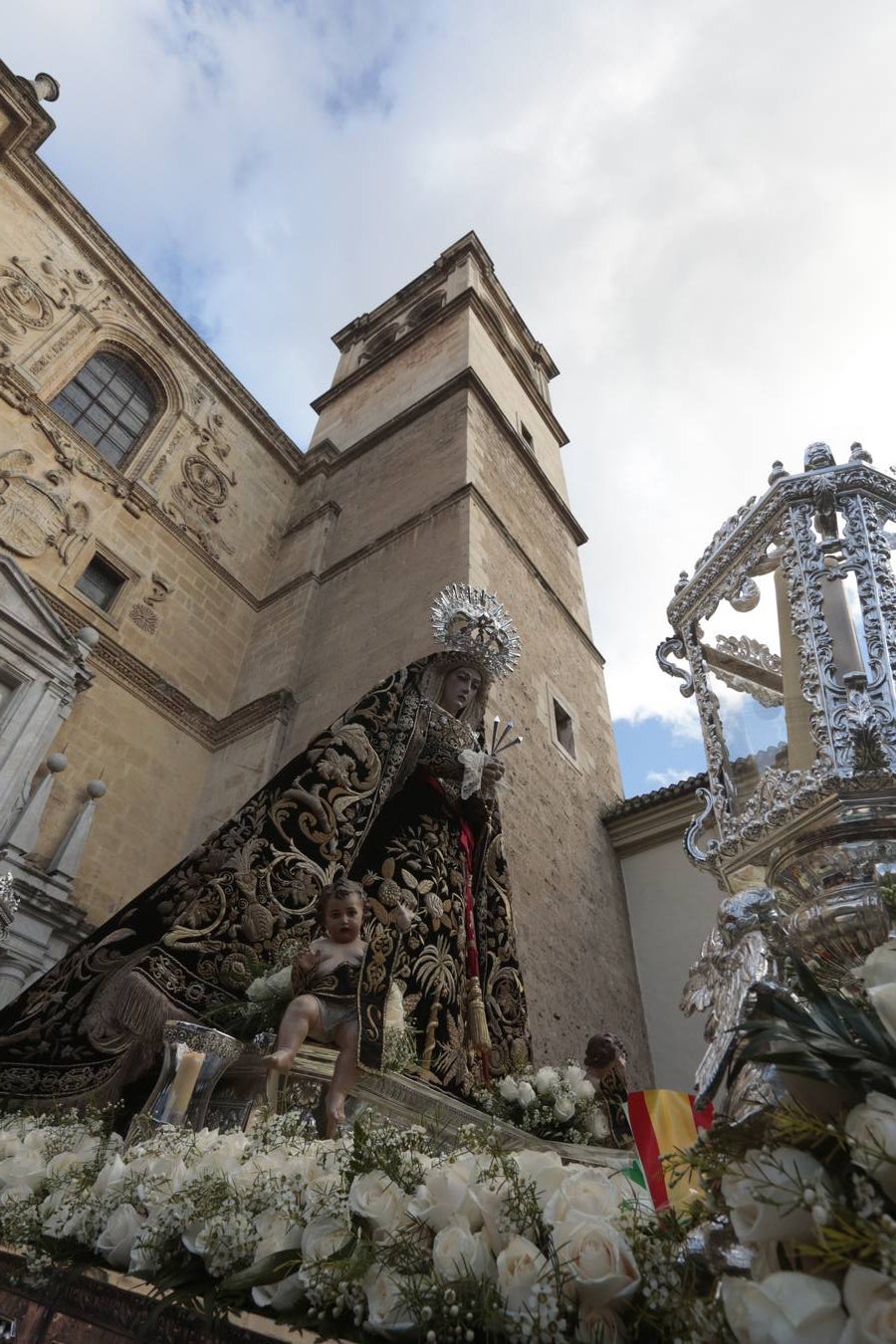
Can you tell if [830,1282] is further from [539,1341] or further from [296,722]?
[296,722]

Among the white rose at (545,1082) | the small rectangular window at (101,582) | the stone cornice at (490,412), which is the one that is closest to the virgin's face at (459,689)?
the white rose at (545,1082)

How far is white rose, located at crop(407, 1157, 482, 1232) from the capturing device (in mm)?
1051

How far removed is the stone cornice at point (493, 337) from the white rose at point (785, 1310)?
14.9m

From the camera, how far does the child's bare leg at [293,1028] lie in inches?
81.4

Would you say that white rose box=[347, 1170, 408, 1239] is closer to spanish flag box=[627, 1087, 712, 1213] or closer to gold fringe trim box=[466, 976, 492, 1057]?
spanish flag box=[627, 1087, 712, 1213]

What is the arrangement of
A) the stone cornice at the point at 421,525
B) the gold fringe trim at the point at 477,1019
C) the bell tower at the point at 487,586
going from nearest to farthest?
1. the gold fringe trim at the point at 477,1019
2. the bell tower at the point at 487,586
3. the stone cornice at the point at 421,525

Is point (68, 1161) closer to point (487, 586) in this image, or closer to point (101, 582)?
point (487, 586)

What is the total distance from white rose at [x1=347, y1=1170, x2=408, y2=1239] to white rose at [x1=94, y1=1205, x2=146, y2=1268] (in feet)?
1.37

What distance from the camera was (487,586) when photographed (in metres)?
9.40

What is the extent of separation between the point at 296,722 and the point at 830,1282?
9195mm

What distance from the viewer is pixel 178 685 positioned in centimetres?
1002

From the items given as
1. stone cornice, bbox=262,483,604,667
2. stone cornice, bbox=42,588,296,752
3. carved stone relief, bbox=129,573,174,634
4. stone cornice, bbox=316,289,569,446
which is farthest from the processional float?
stone cornice, bbox=316,289,569,446

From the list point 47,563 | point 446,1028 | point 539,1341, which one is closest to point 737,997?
point 539,1341

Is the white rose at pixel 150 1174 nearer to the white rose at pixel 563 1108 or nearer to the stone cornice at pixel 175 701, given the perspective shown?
the white rose at pixel 563 1108
